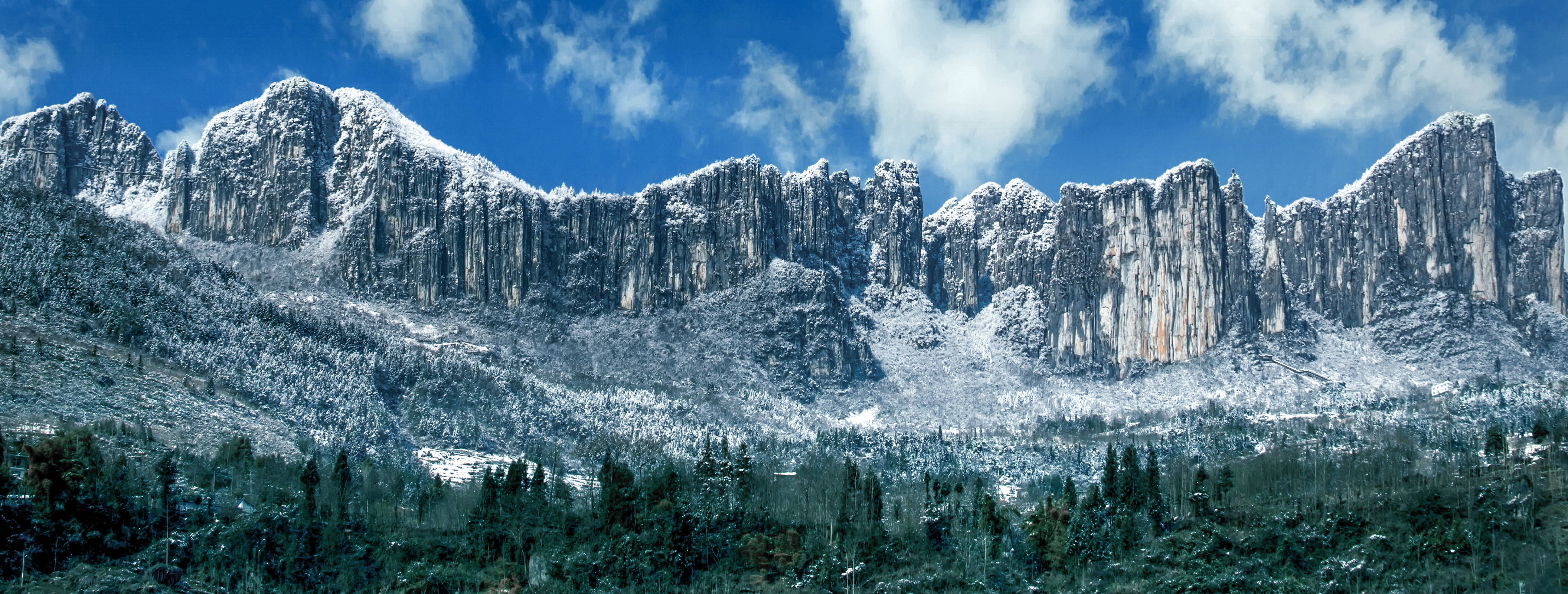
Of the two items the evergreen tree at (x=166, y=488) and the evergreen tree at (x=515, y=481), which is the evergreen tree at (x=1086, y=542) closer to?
the evergreen tree at (x=515, y=481)

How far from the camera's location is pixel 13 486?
396 ft

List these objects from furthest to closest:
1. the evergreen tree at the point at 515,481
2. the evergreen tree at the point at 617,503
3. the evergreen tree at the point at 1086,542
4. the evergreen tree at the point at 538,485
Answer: the evergreen tree at the point at 538,485 → the evergreen tree at the point at 515,481 → the evergreen tree at the point at 617,503 → the evergreen tree at the point at 1086,542

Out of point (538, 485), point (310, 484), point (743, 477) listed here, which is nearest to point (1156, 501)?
point (743, 477)

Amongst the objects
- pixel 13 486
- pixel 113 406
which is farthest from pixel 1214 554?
pixel 113 406


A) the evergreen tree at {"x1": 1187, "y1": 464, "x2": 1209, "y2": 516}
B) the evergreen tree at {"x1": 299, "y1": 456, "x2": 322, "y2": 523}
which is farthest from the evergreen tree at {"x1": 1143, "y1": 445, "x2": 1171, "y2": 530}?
the evergreen tree at {"x1": 299, "y1": 456, "x2": 322, "y2": 523}

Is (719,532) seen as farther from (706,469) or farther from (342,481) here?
(342,481)

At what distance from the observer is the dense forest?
395 feet

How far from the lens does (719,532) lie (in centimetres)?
14350

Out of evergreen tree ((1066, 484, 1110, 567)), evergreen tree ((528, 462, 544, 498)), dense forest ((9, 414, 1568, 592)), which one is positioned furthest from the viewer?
evergreen tree ((528, 462, 544, 498))

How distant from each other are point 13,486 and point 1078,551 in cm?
10740

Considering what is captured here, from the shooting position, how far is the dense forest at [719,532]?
12050 cm

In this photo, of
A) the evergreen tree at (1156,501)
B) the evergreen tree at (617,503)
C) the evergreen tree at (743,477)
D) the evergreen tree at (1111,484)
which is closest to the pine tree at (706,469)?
the evergreen tree at (743,477)

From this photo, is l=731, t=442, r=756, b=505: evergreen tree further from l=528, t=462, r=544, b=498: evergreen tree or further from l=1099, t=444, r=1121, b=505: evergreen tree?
l=1099, t=444, r=1121, b=505: evergreen tree

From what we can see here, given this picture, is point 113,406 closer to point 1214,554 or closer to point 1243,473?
point 1214,554
